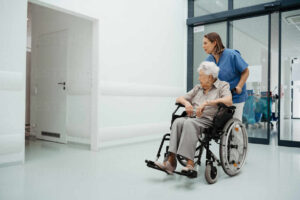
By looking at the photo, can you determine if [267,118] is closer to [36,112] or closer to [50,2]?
[50,2]

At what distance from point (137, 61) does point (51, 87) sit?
1540 mm

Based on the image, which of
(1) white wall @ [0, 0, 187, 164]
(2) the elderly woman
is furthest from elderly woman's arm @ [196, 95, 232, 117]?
(1) white wall @ [0, 0, 187, 164]

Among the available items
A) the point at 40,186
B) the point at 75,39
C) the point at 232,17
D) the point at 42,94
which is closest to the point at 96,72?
the point at 75,39

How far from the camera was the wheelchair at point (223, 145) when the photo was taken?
211cm

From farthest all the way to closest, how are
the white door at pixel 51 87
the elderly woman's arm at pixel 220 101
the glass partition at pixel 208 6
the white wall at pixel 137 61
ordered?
the glass partition at pixel 208 6, the white door at pixel 51 87, the white wall at pixel 137 61, the elderly woman's arm at pixel 220 101

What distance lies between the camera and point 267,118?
4289 millimetres

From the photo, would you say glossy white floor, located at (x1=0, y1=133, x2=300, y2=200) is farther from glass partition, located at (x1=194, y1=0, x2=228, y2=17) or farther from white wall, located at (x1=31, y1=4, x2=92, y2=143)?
glass partition, located at (x1=194, y1=0, x2=228, y2=17)

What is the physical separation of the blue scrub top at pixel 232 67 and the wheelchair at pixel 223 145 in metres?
0.44

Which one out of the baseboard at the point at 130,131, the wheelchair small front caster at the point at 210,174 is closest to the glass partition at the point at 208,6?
the baseboard at the point at 130,131

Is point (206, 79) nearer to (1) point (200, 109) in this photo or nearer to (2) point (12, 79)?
(1) point (200, 109)

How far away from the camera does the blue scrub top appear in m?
2.62

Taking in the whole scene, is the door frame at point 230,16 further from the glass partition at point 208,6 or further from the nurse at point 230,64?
the nurse at point 230,64

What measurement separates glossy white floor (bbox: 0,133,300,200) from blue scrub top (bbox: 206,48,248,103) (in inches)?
33.5

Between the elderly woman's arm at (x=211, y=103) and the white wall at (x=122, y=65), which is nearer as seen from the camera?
the elderly woman's arm at (x=211, y=103)
